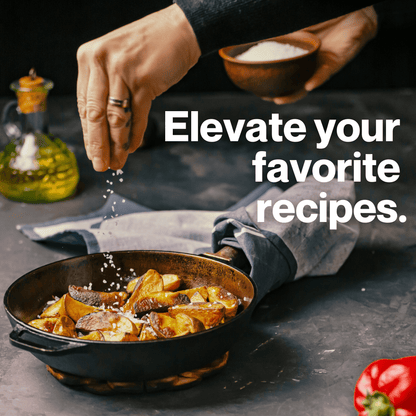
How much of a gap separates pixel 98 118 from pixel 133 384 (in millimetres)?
339

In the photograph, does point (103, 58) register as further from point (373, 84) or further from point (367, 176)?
point (373, 84)

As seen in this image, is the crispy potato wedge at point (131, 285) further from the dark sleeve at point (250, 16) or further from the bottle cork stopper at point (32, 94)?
the bottle cork stopper at point (32, 94)

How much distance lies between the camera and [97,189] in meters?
1.49

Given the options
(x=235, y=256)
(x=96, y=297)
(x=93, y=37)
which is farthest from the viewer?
(x=93, y=37)

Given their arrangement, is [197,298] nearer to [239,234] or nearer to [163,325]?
[163,325]

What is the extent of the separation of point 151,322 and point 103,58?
335mm

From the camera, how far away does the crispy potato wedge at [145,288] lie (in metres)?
0.86

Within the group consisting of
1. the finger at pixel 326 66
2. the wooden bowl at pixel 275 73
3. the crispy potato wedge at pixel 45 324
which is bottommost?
the crispy potato wedge at pixel 45 324

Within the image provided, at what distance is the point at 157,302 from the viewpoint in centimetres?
83

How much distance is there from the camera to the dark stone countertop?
756 mm

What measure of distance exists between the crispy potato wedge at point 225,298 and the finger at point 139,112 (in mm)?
237

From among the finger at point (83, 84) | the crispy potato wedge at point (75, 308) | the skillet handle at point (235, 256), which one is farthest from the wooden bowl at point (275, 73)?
the crispy potato wedge at point (75, 308)

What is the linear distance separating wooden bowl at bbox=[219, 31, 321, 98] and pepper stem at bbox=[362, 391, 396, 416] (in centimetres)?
72

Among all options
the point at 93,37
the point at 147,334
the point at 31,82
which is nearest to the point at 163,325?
the point at 147,334
